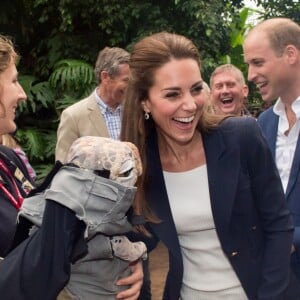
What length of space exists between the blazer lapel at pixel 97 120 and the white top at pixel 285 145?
1.77 m

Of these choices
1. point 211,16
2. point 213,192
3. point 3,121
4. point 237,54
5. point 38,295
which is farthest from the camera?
point 237,54

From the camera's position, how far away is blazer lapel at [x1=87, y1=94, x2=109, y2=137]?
4.09 meters

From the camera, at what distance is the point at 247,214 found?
80.0 inches

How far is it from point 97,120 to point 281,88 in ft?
6.00

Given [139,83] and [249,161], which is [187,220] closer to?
[249,161]

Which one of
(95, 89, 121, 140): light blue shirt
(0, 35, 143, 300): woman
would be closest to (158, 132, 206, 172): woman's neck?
(0, 35, 143, 300): woman

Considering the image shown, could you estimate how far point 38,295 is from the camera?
1.27 metres

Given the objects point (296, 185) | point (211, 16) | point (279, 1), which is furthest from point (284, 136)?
point (279, 1)

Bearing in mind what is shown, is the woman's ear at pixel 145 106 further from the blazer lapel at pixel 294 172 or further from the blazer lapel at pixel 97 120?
the blazer lapel at pixel 97 120

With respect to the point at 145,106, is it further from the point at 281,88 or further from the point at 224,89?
the point at 224,89

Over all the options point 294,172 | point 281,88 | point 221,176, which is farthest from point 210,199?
point 281,88

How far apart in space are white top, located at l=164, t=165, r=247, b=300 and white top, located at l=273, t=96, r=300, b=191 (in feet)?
1.98

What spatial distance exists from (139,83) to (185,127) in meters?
0.27

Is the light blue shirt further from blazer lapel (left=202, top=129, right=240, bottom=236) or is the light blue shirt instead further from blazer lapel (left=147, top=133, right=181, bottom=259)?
blazer lapel (left=202, top=129, right=240, bottom=236)
